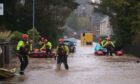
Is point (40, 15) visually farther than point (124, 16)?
Yes

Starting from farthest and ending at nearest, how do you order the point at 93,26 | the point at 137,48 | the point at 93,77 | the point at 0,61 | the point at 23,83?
the point at 93,26 → the point at 137,48 → the point at 0,61 → the point at 93,77 → the point at 23,83

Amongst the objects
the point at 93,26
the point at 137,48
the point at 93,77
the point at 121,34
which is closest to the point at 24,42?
the point at 93,77

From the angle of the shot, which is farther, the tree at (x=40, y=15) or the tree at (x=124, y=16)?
the tree at (x=40, y=15)

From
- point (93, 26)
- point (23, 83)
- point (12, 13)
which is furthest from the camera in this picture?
point (93, 26)

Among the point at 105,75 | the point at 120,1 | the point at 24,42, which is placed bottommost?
the point at 105,75

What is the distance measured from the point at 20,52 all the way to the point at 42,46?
20782 mm

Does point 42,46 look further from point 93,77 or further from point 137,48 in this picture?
point 93,77

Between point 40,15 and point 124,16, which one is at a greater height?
point 40,15

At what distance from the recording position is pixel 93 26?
16775cm

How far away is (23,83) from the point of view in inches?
842

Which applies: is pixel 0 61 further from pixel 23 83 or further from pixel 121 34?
pixel 121 34

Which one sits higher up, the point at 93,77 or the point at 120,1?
the point at 120,1

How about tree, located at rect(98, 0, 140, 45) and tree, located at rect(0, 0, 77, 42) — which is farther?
tree, located at rect(0, 0, 77, 42)

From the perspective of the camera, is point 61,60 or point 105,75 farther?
point 61,60
